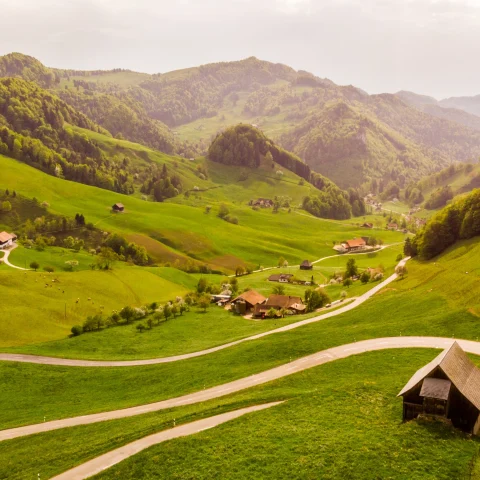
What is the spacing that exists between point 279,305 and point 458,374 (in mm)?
81944

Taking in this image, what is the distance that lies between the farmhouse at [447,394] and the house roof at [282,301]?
8035cm

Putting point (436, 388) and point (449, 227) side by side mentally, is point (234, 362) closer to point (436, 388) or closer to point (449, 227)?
point (436, 388)

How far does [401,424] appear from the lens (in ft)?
121

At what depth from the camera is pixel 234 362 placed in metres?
66.8

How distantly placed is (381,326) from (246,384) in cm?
2527

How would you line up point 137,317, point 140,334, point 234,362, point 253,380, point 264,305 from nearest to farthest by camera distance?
point 253,380, point 234,362, point 140,334, point 137,317, point 264,305

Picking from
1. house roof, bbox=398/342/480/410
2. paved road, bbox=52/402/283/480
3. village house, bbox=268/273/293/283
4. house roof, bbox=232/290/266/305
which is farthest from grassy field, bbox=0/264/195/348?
house roof, bbox=398/342/480/410

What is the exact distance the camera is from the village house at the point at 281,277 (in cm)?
16598

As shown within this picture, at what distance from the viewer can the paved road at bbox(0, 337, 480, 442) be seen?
180ft

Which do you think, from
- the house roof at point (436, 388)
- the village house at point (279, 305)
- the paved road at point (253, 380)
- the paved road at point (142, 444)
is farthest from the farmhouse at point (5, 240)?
the house roof at point (436, 388)

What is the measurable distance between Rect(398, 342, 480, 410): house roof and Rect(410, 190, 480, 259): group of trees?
7460cm

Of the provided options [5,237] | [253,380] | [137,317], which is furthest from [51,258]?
[253,380]

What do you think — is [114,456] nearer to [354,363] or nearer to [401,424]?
[401,424]

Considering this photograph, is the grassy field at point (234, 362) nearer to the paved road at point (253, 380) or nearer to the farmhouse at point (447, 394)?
the paved road at point (253, 380)
